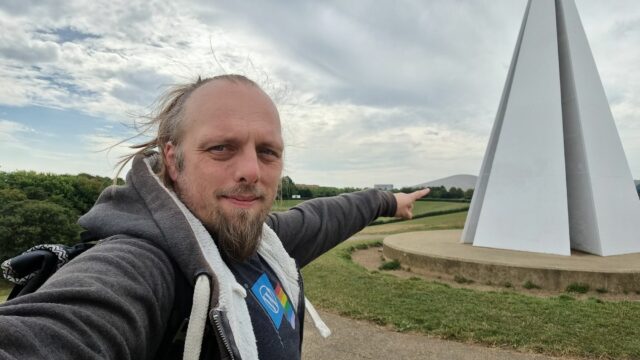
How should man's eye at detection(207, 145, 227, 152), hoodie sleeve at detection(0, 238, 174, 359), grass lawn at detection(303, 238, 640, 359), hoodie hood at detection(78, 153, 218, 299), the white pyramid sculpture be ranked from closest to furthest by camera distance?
1. hoodie sleeve at detection(0, 238, 174, 359)
2. hoodie hood at detection(78, 153, 218, 299)
3. man's eye at detection(207, 145, 227, 152)
4. grass lawn at detection(303, 238, 640, 359)
5. the white pyramid sculpture

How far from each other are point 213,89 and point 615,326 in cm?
655

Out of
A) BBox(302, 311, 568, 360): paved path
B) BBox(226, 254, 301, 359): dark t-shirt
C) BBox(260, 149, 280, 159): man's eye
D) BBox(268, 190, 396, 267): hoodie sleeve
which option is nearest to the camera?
BBox(226, 254, 301, 359): dark t-shirt

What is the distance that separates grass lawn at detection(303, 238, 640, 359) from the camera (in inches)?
205

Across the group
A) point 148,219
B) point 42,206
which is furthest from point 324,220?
point 42,206

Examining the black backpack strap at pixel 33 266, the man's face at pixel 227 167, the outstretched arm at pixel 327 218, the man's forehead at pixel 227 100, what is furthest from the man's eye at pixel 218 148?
the outstretched arm at pixel 327 218

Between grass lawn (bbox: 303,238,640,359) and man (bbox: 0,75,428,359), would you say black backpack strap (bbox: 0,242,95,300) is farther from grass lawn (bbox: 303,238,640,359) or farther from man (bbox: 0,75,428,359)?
grass lawn (bbox: 303,238,640,359)

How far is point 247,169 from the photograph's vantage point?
4.57 feet

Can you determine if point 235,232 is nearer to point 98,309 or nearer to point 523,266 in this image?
point 98,309

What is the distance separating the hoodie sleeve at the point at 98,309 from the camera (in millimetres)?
830

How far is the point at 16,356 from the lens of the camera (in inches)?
30.9

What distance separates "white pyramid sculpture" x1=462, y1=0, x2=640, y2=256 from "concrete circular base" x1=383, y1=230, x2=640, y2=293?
541mm

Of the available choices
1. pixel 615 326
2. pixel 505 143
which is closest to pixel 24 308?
pixel 615 326

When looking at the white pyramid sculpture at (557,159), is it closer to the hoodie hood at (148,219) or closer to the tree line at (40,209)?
the tree line at (40,209)

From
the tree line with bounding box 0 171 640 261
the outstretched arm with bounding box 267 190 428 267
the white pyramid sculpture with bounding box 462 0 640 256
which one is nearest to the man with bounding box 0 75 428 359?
the outstretched arm with bounding box 267 190 428 267
